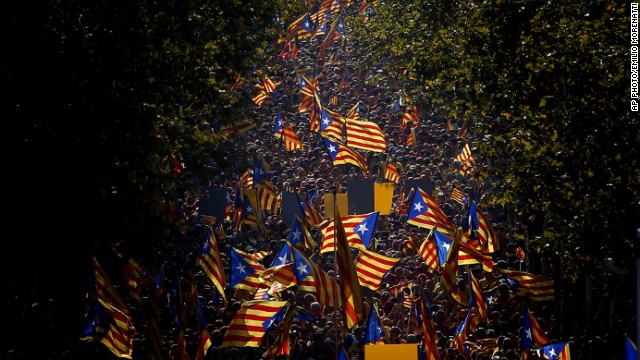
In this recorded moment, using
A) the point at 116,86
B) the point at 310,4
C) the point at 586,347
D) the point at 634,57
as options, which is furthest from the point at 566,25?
the point at 310,4

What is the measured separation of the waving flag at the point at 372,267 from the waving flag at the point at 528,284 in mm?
2013

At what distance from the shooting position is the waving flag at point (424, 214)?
27.4 m

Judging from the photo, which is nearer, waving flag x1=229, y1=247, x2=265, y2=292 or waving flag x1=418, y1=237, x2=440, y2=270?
waving flag x1=229, y1=247, x2=265, y2=292

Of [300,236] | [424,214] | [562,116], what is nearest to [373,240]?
[424,214]

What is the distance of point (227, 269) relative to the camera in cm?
2861

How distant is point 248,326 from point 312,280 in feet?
6.77

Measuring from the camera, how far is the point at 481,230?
2853cm

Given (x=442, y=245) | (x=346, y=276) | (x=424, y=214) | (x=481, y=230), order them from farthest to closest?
(x=481, y=230), (x=424, y=214), (x=442, y=245), (x=346, y=276)

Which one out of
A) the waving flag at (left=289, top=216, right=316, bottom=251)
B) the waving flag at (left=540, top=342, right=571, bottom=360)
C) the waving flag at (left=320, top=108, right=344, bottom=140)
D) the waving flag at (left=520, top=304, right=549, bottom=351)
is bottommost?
the waving flag at (left=540, top=342, right=571, bottom=360)

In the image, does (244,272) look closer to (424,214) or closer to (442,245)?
(442,245)

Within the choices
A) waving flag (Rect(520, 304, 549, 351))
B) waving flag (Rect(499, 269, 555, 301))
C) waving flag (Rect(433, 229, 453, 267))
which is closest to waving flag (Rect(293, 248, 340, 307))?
waving flag (Rect(433, 229, 453, 267))

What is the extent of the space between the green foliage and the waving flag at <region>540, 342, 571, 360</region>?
1.75m

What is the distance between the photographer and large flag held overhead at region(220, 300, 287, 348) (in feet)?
73.5

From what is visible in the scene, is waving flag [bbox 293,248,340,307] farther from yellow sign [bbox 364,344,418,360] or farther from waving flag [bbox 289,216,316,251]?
waving flag [bbox 289,216,316,251]
